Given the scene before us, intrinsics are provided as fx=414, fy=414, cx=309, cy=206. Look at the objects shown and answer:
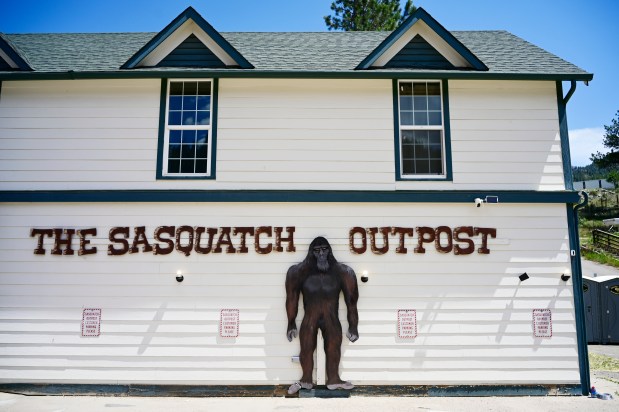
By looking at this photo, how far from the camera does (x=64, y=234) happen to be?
8188 mm

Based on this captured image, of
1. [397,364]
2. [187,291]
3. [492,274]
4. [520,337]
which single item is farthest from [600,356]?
[187,291]

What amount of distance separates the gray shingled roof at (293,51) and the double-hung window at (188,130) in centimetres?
50

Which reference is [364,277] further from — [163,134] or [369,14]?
[369,14]

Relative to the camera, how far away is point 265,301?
7.91m

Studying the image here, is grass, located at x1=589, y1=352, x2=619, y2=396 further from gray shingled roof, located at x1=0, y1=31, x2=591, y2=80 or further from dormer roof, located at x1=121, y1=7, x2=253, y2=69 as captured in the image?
dormer roof, located at x1=121, y1=7, x2=253, y2=69

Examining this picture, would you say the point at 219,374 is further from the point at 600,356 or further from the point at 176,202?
the point at 600,356

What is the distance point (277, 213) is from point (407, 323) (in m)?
3.27

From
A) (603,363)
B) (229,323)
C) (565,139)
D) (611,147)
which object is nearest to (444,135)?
(565,139)

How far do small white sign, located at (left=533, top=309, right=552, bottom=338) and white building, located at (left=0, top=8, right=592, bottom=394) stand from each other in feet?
0.09

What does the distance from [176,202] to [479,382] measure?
674 cm

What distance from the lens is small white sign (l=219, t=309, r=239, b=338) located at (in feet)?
25.7

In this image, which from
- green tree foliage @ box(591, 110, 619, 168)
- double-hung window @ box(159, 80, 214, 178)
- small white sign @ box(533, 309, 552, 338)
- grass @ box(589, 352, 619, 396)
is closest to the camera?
small white sign @ box(533, 309, 552, 338)

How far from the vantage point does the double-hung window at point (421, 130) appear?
860 centimetres

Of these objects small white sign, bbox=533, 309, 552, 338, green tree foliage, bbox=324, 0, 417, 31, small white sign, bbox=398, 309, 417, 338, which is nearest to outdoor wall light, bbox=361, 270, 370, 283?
small white sign, bbox=398, 309, 417, 338
